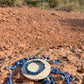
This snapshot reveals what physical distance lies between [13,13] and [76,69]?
5449 mm

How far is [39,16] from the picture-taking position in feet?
25.1

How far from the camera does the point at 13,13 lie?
23.4 feet

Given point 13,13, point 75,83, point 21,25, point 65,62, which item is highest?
point 13,13

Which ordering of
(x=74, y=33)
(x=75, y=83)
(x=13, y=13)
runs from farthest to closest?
1. (x=13, y=13)
2. (x=74, y=33)
3. (x=75, y=83)

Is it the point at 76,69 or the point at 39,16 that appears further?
the point at 39,16

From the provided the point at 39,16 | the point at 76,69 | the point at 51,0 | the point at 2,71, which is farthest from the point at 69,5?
the point at 2,71

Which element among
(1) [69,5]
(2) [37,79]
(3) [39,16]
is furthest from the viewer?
(1) [69,5]

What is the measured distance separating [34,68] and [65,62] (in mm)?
1151

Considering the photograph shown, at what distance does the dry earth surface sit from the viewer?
3.44 m

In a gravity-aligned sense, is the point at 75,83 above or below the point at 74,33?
below

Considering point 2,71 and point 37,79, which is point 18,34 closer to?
point 2,71

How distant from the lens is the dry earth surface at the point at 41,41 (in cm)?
344

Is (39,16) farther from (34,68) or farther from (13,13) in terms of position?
(34,68)

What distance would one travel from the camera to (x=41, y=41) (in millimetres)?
5184
